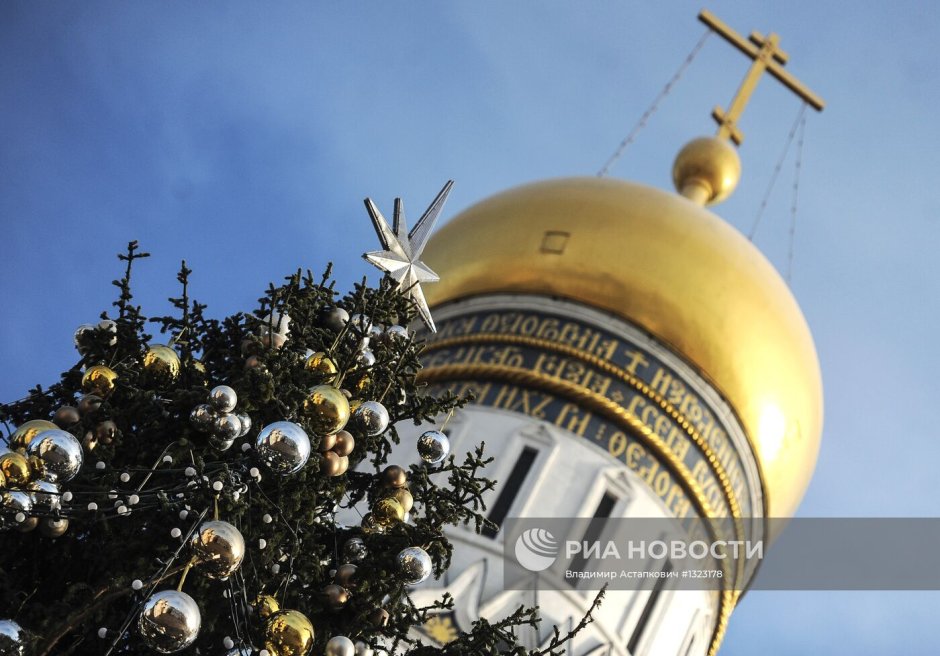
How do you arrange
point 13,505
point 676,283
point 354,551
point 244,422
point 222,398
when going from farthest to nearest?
point 676,283 → point 354,551 → point 244,422 → point 222,398 → point 13,505

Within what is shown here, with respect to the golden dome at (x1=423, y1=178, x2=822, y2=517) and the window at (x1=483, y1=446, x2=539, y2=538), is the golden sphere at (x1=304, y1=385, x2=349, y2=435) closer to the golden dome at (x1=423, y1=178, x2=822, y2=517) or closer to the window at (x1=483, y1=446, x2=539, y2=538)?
the window at (x1=483, y1=446, x2=539, y2=538)

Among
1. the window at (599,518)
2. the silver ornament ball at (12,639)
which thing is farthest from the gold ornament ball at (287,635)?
the window at (599,518)

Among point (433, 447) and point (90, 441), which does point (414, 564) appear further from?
point (90, 441)

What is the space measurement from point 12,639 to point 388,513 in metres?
1.58

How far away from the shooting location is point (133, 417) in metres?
4.80

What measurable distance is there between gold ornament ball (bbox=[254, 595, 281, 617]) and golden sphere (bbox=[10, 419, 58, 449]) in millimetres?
926

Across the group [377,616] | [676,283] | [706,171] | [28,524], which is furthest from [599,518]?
[28,524]

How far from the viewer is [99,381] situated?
479 centimetres

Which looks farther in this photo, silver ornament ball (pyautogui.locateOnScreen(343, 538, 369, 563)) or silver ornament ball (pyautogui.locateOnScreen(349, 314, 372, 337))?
silver ornament ball (pyautogui.locateOnScreen(349, 314, 372, 337))

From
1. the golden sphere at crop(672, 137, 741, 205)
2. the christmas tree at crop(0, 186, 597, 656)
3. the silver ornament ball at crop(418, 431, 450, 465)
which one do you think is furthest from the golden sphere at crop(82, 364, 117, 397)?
the golden sphere at crop(672, 137, 741, 205)

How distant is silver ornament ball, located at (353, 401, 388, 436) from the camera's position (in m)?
4.78

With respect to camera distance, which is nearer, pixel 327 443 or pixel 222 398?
pixel 222 398

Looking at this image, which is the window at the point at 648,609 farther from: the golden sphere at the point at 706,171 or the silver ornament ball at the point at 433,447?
the silver ornament ball at the point at 433,447

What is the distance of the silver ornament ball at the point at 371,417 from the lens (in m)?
4.78
